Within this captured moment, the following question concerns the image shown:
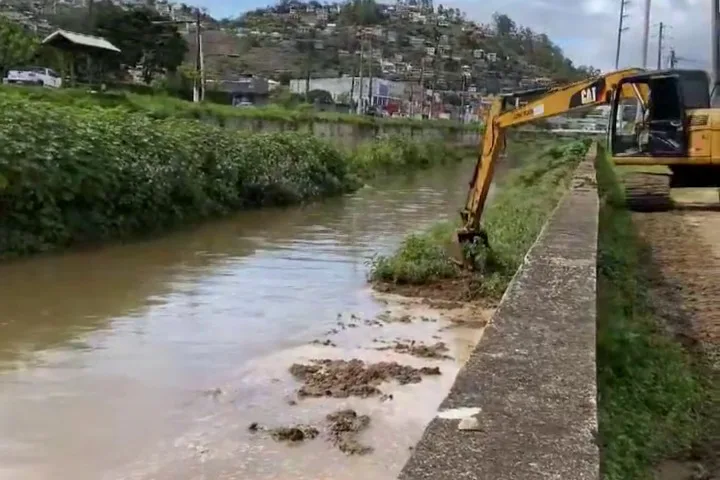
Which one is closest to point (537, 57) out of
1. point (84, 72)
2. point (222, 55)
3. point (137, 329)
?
point (222, 55)

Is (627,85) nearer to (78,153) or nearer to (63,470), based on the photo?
(78,153)

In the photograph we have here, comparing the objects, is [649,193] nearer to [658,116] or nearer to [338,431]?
[658,116]

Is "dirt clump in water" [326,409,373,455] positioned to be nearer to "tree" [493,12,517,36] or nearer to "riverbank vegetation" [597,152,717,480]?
"riverbank vegetation" [597,152,717,480]

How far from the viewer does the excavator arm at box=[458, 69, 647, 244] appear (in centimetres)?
1255

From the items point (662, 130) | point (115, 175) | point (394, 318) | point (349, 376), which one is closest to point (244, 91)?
point (115, 175)

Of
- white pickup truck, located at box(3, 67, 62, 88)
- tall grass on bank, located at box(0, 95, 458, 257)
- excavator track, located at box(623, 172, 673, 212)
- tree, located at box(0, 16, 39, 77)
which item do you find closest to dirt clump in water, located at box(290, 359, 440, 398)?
tall grass on bank, located at box(0, 95, 458, 257)

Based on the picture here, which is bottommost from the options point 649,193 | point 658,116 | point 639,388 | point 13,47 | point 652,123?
point 639,388

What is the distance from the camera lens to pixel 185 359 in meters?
9.15

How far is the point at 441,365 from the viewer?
29.4 ft

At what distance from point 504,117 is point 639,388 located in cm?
→ 707

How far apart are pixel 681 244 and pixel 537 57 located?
120964 millimetres

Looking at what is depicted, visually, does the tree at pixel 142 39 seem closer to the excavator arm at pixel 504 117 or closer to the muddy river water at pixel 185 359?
the muddy river water at pixel 185 359

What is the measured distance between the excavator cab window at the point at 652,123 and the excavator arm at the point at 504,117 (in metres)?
3.40

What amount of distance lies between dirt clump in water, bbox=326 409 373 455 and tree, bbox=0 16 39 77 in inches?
1542
